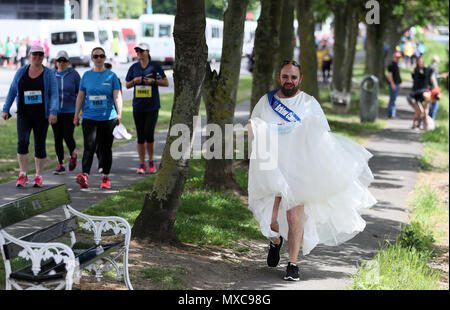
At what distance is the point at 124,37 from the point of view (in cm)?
5181

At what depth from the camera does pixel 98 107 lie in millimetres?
11398

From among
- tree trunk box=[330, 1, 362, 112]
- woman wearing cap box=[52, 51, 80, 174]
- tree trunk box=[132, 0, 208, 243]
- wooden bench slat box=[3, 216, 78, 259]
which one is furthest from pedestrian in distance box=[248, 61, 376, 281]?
tree trunk box=[330, 1, 362, 112]

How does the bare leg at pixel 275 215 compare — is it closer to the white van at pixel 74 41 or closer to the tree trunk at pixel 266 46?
the tree trunk at pixel 266 46

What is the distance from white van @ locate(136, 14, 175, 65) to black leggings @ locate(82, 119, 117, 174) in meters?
32.3

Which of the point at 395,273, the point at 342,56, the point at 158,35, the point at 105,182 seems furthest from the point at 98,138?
the point at 158,35

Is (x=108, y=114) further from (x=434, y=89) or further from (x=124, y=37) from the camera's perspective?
(x=124, y=37)

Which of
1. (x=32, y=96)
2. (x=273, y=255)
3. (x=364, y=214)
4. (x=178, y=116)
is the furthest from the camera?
(x=364, y=214)

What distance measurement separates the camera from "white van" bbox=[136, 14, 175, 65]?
4462 centimetres

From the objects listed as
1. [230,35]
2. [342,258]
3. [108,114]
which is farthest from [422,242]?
[108,114]

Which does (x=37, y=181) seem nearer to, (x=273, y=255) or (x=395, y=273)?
(x=273, y=255)

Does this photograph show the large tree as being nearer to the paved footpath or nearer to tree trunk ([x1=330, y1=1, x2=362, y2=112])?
tree trunk ([x1=330, y1=1, x2=362, y2=112])

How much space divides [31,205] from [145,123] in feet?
21.0

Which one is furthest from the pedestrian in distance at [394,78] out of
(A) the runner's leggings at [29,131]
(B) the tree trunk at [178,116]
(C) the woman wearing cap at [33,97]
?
(B) the tree trunk at [178,116]

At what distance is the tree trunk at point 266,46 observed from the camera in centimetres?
1301
